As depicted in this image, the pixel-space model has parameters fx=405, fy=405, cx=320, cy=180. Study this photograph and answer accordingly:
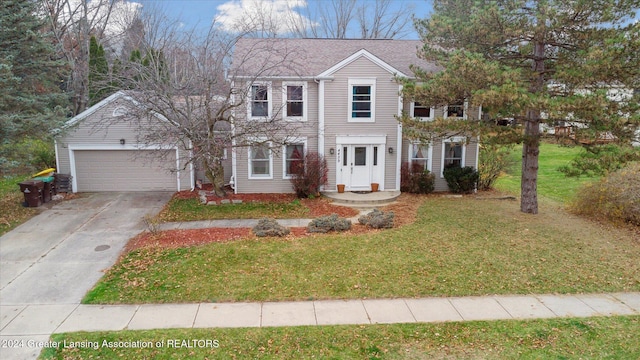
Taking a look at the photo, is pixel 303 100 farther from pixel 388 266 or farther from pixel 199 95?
pixel 388 266

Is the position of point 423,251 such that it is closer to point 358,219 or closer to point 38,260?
point 358,219

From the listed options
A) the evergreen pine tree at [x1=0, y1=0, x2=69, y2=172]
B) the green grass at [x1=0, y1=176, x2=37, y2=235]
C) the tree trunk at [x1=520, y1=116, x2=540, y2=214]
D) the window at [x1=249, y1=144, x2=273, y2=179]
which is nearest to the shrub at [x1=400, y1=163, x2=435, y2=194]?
the tree trunk at [x1=520, y1=116, x2=540, y2=214]

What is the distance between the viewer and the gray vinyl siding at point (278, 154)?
52.3ft

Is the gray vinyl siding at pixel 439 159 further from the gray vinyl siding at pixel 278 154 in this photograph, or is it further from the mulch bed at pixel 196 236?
the mulch bed at pixel 196 236

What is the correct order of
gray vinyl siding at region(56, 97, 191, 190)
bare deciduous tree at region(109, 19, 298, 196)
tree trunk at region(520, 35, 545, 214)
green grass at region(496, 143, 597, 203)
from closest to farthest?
tree trunk at region(520, 35, 545, 214), bare deciduous tree at region(109, 19, 298, 196), gray vinyl siding at region(56, 97, 191, 190), green grass at region(496, 143, 597, 203)

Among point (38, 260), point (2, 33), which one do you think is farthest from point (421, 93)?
point (2, 33)

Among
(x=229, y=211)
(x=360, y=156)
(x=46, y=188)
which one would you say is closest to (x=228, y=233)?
(x=229, y=211)

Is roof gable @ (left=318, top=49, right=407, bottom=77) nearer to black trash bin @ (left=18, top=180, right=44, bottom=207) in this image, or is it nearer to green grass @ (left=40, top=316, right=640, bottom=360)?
black trash bin @ (left=18, top=180, right=44, bottom=207)

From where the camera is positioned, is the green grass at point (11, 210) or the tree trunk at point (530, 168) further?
the tree trunk at point (530, 168)

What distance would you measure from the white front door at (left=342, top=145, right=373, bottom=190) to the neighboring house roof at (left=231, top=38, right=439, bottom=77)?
3301 millimetres

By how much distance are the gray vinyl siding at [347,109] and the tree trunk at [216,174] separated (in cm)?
420

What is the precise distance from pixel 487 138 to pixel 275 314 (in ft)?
26.9

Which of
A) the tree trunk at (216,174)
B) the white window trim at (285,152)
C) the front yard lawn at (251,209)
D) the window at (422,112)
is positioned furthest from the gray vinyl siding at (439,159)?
the tree trunk at (216,174)

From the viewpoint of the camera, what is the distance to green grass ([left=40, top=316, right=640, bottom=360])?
5.55 metres
